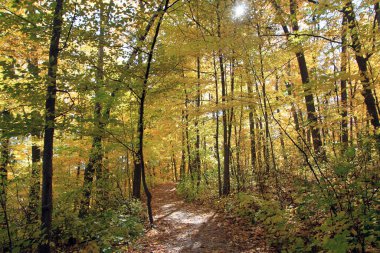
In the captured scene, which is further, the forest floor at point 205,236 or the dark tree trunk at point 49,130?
the forest floor at point 205,236

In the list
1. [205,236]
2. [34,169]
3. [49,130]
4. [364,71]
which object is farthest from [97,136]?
[364,71]

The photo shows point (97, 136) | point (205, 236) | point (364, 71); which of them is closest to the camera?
point (364, 71)

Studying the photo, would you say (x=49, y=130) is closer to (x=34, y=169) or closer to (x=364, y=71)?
(x=34, y=169)

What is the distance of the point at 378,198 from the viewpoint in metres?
4.17

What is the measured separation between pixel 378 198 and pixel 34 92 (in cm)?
650

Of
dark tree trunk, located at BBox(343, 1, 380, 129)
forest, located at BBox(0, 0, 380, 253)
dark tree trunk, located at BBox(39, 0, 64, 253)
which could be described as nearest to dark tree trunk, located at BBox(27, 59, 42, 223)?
forest, located at BBox(0, 0, 380, 253)

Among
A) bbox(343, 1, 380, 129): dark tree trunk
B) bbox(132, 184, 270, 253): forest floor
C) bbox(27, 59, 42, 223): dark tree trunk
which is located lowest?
bbox(132, 184, 270, 253): forest floor

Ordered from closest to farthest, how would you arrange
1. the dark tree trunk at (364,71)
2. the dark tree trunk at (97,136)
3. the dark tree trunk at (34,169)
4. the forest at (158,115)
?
1. the forest at (158,115)
2. the dark tree trunk at (34,169)
3. the dark tree trunk at (97,136)
4. the dark tree trunk at (364,71)

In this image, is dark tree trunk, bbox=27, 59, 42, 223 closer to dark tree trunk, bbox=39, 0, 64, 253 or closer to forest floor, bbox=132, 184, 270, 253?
dark tree trunk, bbox=39, 0, 64, 253

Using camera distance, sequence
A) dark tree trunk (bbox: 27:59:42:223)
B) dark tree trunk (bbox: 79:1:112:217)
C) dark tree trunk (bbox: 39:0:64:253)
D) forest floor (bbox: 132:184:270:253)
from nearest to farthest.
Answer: dark tree trunk (bbox: 27:59:42:223) → dark tree trunk (bbox: 39:0:64:253) → dark tree trunk (bbox: 79:1:112:217) → forest floor (bbox: 132:184:270:253)

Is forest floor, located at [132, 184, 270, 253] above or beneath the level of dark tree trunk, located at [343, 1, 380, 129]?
beneath

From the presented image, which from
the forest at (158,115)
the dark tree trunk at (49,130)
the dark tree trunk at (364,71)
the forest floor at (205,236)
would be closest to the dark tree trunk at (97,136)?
the forest at (158,115)

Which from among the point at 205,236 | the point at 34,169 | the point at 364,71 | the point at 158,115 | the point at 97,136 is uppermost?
the point at 364,71

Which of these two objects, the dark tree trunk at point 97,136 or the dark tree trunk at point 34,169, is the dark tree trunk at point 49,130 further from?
the dark tree trunk at point 97,136
